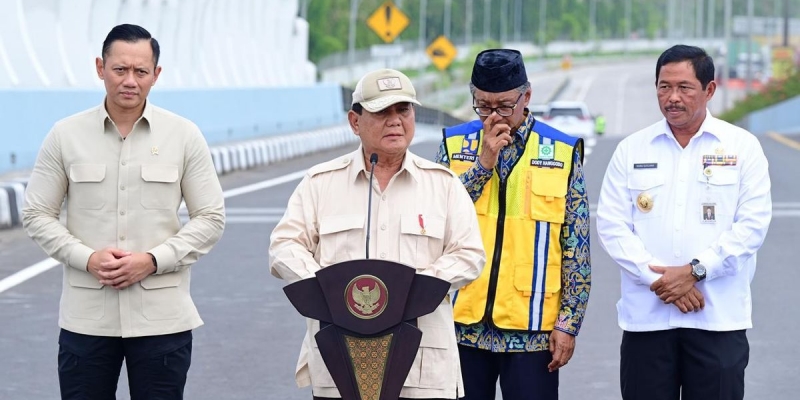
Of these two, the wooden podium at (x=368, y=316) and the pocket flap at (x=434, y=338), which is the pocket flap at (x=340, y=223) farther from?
the pocket flap at (x=434, y=338)

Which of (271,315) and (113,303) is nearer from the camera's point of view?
(113,303)

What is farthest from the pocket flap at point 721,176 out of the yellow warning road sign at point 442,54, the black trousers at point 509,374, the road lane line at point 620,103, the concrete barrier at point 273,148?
the road lane line at point 620,103

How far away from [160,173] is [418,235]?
111 cm

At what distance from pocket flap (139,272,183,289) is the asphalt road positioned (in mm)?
2730

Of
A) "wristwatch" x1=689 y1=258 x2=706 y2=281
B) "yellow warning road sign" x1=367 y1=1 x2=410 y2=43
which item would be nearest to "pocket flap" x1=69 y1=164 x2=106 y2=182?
"wristwatch" x1=689 y1=258 x2=706 y2=281

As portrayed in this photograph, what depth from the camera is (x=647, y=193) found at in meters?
5.35

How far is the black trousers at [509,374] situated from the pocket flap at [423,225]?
2.28 feet

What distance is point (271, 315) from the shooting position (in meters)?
10.3

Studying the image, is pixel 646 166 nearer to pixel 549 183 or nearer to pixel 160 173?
pixel 549 183

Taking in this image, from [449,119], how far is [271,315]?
4884 cm

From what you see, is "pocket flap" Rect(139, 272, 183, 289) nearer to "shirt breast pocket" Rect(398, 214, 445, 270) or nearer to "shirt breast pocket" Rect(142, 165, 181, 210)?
"shirt breast pocket" Rect(142, 165, 181, 210)

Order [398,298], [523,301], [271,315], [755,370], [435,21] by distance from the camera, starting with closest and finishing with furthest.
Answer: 1. [398,298]
2. [523,301]
3. [755,370]
4. [271,315]
5. [435,21]

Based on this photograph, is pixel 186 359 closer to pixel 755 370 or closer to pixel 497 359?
pixel 497 359

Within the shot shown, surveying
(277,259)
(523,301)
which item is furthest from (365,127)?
(523,301)
